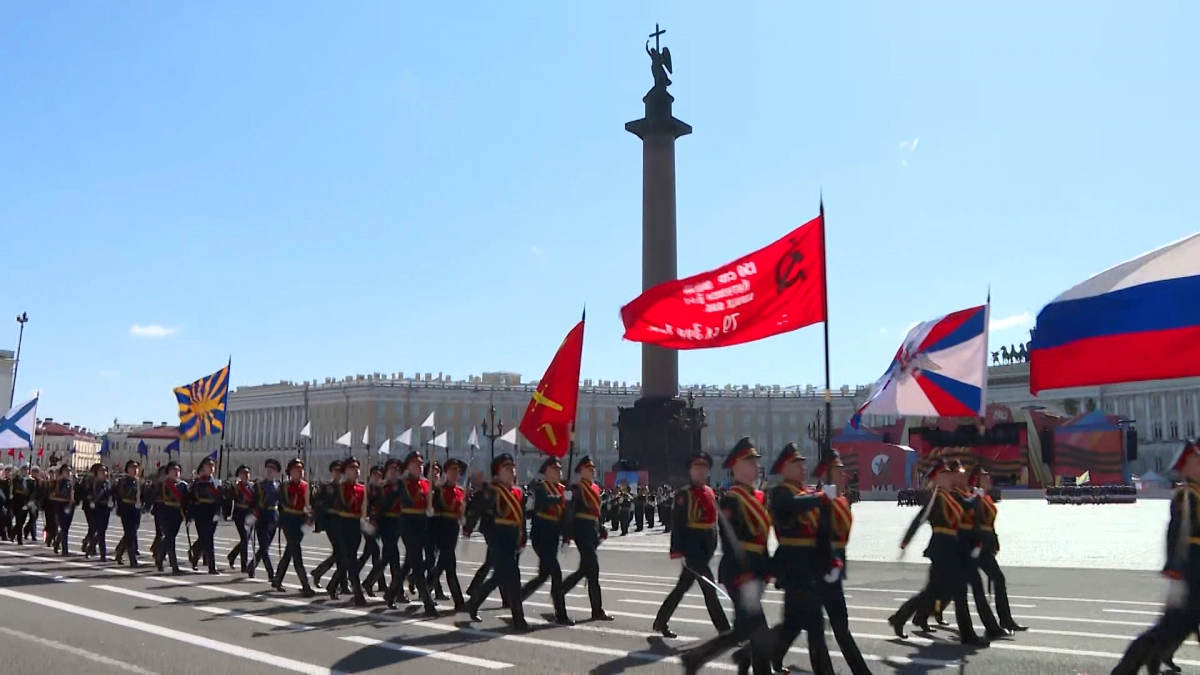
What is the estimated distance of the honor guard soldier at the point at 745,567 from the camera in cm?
679

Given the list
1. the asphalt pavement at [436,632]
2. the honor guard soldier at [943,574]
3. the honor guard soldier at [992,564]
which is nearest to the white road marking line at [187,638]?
the asphalt pavement at [436,632]

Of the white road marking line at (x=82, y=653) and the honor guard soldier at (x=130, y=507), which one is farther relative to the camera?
the honor guard soldier at (x=130, y=507)

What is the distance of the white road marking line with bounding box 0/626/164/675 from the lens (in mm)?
8008

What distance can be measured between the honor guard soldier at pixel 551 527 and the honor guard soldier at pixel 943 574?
11.0 feet

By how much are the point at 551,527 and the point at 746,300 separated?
123 inches

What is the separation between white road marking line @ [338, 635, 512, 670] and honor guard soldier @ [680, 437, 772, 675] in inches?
68.7

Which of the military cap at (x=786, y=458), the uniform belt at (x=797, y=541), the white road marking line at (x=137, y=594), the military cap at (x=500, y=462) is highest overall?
the military cap at (x=786, y=458)

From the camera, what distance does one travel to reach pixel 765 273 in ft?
35.2

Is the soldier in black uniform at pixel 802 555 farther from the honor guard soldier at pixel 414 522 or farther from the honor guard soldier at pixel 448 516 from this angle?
the honor guard soldier at pixel 414 522

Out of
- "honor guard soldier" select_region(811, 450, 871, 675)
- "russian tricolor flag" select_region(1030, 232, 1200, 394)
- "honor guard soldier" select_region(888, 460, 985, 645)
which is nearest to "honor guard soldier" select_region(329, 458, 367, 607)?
"honor guard soldier" select_region(888, 460, 985, 645)

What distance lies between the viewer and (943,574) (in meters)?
9.49

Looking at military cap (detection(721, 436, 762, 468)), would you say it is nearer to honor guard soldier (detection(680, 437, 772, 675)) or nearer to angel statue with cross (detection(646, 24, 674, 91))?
honor guard soldier (detection(680, 437, 772, 675))

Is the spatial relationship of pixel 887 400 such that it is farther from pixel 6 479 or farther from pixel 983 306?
pixel 6 479

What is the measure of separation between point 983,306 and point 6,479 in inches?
892
